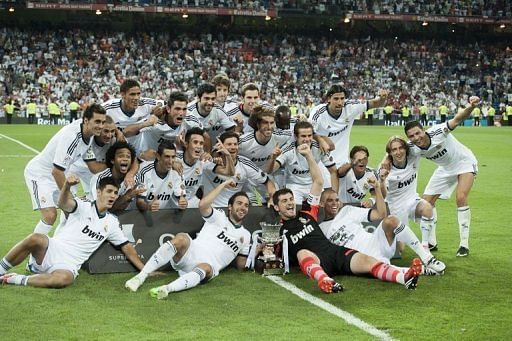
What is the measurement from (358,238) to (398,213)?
1.18 metres

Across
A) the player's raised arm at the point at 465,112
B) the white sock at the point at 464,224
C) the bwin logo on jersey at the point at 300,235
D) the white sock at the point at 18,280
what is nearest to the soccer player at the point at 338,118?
the player's raised arm at the point at 465,112

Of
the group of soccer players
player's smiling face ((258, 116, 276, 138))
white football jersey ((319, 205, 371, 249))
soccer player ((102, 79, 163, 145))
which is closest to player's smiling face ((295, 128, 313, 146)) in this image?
the group of soccer players

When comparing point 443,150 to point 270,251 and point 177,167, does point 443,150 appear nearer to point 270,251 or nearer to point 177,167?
point 270,251

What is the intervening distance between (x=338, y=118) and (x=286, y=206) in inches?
106

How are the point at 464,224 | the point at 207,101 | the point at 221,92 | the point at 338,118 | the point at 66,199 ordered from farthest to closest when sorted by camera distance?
the point at 338,118 < the point at 221,92 < the point at 207,101 < the point at 464,224 < the point at 66,199

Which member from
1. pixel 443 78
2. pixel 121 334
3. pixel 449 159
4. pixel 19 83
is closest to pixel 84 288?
pixel 121 334

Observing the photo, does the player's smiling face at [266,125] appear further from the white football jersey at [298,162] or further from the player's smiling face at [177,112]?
the player's smiling face at [177,112]

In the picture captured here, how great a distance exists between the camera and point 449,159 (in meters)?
9.30

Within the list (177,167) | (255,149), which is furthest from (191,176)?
(255,149)

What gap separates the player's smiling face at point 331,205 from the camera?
322 inches

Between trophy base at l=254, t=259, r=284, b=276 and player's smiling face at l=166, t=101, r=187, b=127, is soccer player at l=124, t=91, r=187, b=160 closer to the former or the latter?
player's smiling face at l=166, t=101, r=187, b=127

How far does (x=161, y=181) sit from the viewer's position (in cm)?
835

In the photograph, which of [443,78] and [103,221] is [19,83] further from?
[103,221]

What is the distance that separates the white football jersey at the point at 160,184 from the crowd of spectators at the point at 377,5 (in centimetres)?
3905
